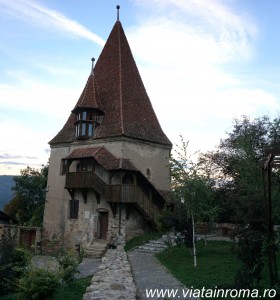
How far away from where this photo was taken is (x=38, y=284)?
8977mm

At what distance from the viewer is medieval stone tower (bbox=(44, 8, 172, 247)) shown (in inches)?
914

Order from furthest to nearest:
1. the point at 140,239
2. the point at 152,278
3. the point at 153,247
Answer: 1. the point at 140,239
2. the point at 153,247
3. the point at 152,278

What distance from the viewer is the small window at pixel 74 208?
83.2ft

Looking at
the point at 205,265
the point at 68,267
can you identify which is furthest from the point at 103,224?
the point at 68,267

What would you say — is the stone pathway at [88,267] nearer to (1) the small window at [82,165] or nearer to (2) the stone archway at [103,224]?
(2) the stone archway at [103,224]

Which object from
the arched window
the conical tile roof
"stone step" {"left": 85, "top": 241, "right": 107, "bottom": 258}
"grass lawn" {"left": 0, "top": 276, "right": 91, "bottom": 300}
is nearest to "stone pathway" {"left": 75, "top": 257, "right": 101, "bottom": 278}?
"stone step" {"left": 85, "top": 241, "right": 107, "bottom": 258}

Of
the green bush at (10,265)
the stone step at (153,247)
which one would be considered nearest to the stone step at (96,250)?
the stone step at (153,247)

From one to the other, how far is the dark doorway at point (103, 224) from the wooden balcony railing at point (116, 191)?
206 cm

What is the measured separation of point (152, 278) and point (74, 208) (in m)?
14.3

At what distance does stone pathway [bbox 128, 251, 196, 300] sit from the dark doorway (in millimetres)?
7103

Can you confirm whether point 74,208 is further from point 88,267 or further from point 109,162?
point 88,267

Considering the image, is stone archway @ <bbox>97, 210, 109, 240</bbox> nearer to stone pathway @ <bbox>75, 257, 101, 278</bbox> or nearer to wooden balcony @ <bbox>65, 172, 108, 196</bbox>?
wooden balcony @ <bbox>65, 172, 108, 196</bbox>

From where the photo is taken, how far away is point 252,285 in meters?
9.43

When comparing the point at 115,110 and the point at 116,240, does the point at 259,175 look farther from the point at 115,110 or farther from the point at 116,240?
the point at 115,110
